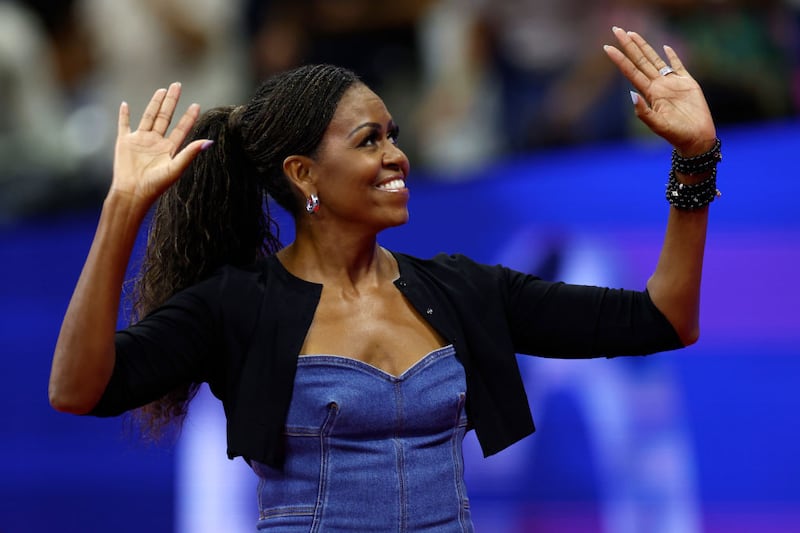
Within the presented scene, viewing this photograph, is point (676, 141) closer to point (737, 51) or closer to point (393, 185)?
point (393, 185)

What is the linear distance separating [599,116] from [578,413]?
0.93 metres

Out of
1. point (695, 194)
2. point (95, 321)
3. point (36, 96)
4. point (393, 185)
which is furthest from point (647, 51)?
point (36, 96)

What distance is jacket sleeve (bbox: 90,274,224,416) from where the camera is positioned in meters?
1.84

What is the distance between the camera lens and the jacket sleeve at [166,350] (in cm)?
184

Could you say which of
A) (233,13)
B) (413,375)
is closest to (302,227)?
(413,375)

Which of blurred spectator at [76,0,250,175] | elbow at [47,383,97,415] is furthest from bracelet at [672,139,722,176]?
blurred spectator at [76,0,250,175]

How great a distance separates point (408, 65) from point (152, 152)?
2.71m

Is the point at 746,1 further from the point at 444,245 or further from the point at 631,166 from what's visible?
the point at 444,245

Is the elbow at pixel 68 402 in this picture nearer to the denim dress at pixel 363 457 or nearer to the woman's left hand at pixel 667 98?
the denim dress at pixel 363 457

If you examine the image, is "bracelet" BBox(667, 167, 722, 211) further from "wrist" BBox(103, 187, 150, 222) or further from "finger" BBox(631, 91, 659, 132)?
"wrist" BBox(103, 187, 150, 222)

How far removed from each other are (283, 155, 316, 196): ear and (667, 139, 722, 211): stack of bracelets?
1.89 feet

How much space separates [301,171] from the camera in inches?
81.8

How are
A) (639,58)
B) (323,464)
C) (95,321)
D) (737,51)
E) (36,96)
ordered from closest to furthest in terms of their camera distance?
(95,321)
(323,464)
(639,58)
(737,51)
(36,96)

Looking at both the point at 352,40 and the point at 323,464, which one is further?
the point at 352,40
